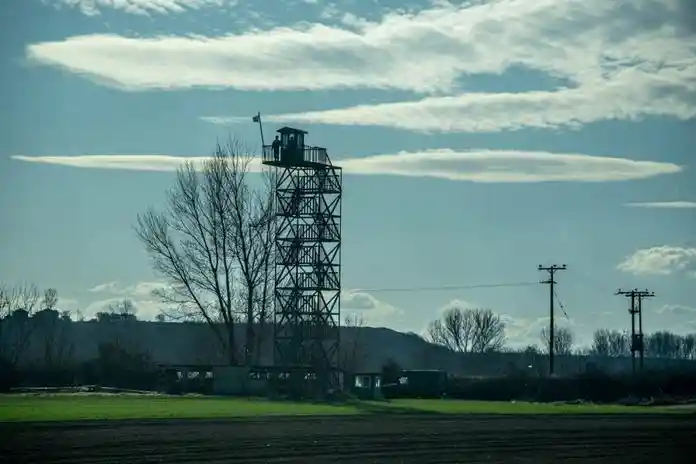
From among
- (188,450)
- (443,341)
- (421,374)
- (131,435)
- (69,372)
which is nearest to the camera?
(188,450)

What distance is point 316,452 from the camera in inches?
1325

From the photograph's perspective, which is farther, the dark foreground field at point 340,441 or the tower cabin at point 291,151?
the tower cabin at point 291,151

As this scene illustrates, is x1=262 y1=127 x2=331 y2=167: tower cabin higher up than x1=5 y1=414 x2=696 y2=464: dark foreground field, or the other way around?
x1=262 y1=127 x2=331 y2=167: tower cabin

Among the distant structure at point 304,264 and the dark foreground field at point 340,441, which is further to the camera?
the distant structure at point 304,264

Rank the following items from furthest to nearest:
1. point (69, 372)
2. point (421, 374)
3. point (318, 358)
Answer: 1. point (421, 374)
2. point (69, 372)
3. point (318, 358)

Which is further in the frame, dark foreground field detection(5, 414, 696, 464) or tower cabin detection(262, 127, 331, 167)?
tower cabin detection(262, 127, 331, 167)

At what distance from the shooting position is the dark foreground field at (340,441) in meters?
32.0

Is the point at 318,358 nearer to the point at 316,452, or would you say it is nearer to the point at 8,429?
the point at 8,429

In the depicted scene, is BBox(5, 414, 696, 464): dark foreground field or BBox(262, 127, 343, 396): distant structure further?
BBox(262, 127, 343, 396): distant structure

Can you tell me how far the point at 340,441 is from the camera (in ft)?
125

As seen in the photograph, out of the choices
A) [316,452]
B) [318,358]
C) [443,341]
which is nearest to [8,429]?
[316,452]

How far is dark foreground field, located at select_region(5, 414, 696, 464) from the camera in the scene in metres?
32.0

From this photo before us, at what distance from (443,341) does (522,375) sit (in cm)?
7718

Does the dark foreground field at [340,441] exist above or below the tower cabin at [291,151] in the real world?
below
